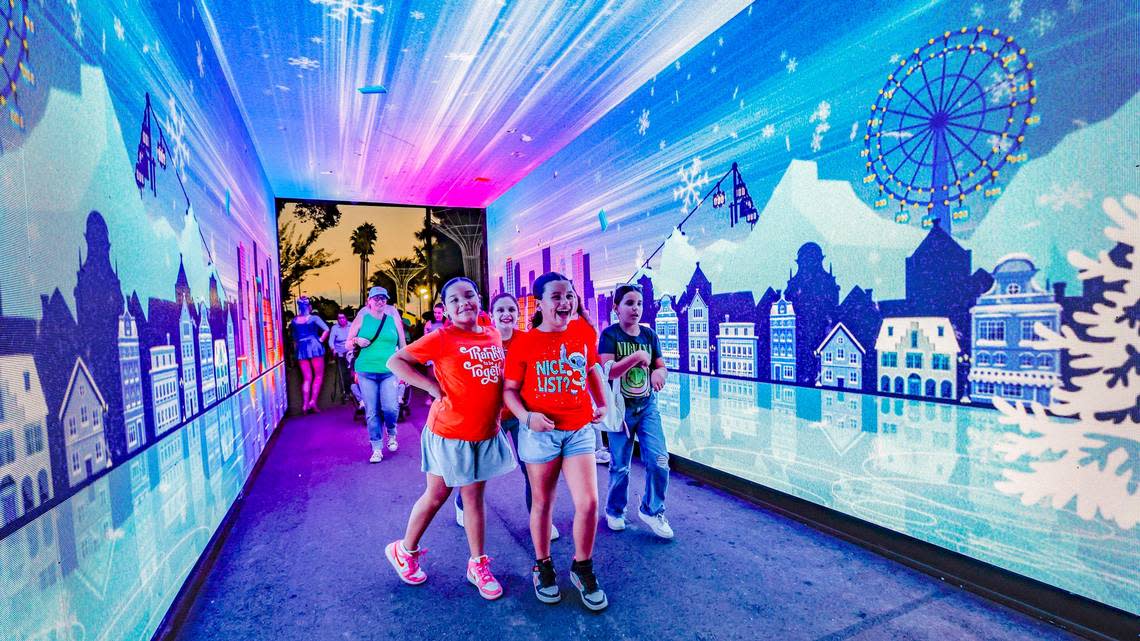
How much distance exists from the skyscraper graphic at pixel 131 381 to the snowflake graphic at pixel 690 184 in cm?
354

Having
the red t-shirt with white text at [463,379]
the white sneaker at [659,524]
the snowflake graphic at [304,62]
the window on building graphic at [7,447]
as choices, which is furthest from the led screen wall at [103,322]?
the white sneaker at [659,524]

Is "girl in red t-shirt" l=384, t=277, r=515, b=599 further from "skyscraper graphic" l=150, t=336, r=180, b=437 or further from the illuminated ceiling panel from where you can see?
the illuminated ceiling panel

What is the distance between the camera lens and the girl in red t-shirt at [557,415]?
2.22 metres

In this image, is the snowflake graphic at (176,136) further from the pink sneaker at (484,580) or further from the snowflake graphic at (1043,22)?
the snowflake graphic at (1043,22)

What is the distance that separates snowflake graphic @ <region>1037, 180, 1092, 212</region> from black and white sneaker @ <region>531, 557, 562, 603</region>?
2611mm

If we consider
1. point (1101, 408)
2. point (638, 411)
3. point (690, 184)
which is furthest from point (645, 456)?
point (690, 184)

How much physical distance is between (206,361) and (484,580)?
2.13m

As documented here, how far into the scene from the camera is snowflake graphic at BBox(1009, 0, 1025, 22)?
2086 mm

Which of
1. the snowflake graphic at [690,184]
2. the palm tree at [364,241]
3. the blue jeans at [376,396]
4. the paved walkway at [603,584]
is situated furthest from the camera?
the palm tree at [364,241]

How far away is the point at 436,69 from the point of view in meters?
4.10

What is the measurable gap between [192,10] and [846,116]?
12.9 ft

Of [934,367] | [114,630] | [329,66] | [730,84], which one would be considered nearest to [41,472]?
[114,630]

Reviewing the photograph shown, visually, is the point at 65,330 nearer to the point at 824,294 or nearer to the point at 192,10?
the point at 192,10

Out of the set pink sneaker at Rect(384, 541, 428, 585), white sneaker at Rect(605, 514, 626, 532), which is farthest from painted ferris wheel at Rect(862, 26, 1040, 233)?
pink sneaker at Rect(384, 541, 428, 585)
